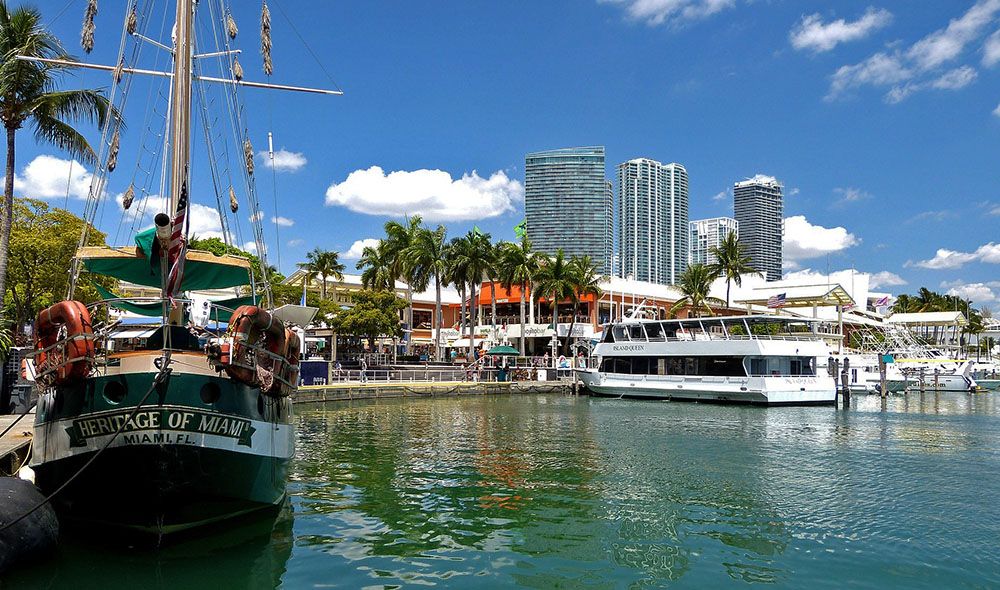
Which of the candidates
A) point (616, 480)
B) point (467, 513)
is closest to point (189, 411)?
point (467, 513)

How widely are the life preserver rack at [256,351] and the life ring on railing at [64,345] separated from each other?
1.59 m

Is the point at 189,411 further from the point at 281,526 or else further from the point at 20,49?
the point at 20,49

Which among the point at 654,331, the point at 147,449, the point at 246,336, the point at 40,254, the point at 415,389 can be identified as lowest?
the point at 415,389

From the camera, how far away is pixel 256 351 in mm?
10781

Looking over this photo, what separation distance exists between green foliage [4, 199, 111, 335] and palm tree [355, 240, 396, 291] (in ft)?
89.3

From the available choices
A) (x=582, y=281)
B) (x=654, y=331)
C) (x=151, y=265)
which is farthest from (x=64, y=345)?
(x=582, y=281)

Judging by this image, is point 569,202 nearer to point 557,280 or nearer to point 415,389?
point 557,280

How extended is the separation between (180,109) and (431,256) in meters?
47.0

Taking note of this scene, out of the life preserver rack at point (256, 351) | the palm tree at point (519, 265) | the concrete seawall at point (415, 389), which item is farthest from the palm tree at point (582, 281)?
the life preserver rack at point (256, 351)

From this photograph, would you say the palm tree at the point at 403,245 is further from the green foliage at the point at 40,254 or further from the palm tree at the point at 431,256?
the green foliage at the point at 40,254

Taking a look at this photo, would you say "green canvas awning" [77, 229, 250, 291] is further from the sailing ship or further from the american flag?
the american flag

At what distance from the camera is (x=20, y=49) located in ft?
77.4

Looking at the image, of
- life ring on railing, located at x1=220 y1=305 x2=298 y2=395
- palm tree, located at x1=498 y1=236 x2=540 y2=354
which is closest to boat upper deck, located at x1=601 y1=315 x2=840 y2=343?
palm tree, located at x1=498 y1=236 x2=540 y2=354

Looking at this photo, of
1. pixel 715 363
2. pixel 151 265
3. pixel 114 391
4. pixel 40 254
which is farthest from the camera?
pixel 715 363
